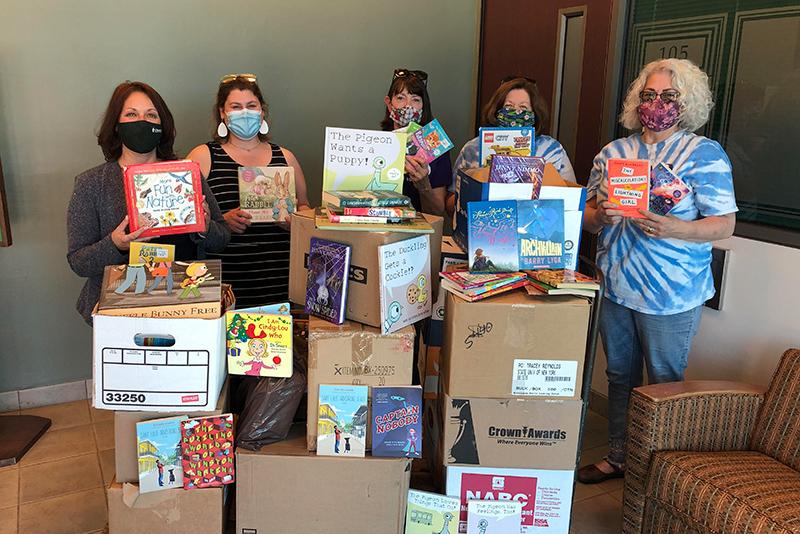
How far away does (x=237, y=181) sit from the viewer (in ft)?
7.88

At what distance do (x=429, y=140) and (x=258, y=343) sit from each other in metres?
0.94

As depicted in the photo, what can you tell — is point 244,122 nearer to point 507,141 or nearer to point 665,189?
point 507,141

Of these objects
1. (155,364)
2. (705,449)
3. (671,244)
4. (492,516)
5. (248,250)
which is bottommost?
(492,516)

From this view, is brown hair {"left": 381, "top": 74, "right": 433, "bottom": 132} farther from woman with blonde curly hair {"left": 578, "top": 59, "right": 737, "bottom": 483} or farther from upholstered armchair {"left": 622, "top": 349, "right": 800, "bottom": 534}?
upholstered armchair {"left": 622, "top": 349, "right": 800, "bottom": 534}

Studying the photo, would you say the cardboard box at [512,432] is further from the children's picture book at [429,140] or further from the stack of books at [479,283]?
the children's picture book at [429,140]

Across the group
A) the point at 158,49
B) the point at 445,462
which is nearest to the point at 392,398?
the point at 445,462

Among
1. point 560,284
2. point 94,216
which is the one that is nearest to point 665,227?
point 560,284

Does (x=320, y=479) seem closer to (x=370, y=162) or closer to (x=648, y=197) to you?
(x=370, y=162)

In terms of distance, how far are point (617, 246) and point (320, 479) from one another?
1286mm

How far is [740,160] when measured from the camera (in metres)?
2.55

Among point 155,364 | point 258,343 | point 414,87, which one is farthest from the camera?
point 414,87

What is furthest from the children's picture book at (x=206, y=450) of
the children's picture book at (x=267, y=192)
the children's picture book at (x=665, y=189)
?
the children's picture book at (x=665, y=189)

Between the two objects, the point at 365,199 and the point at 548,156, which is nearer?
the point at 365,199

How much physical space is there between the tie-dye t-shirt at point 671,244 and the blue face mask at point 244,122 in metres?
1.25
